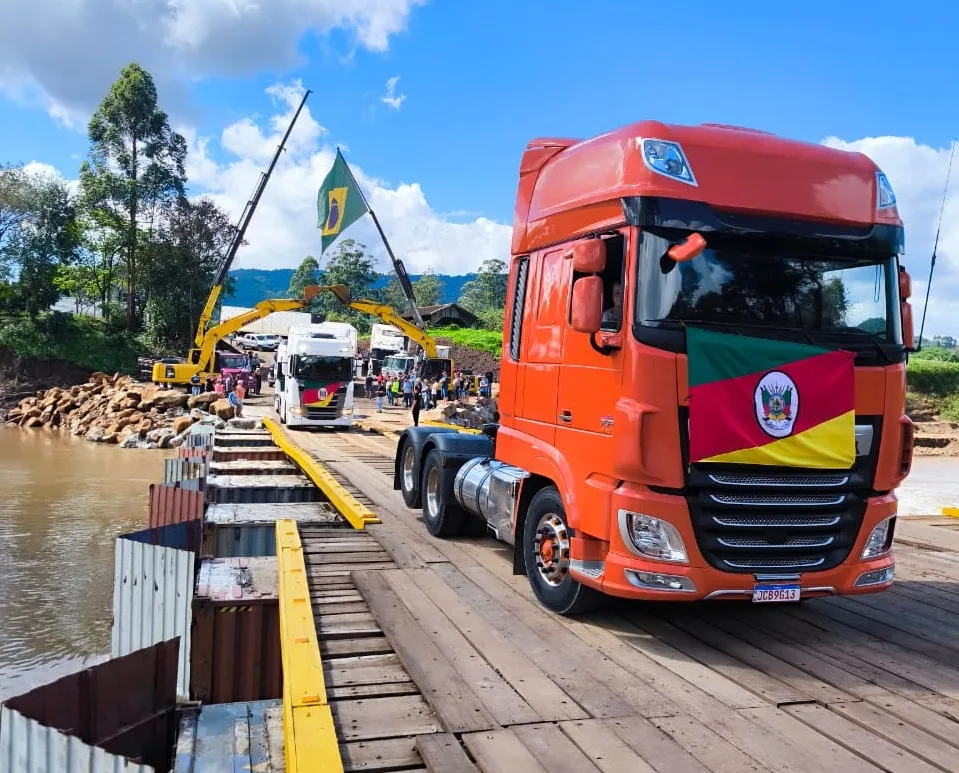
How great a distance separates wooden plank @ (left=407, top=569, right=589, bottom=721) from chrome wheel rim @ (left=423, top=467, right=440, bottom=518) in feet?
6.80

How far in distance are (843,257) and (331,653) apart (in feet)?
13.5

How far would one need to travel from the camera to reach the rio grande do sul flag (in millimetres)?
4797

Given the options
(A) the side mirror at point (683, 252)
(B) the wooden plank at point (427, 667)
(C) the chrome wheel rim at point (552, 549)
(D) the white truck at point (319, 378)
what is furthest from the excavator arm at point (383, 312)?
(A) the side mirror at point (683, 252)

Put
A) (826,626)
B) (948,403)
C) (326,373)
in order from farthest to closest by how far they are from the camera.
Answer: (948,403) < (326,373) < (826,626)

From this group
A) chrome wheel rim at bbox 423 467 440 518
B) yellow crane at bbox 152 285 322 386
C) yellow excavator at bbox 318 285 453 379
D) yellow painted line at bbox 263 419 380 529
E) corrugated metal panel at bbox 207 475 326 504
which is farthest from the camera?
yellow excavator at bbox 318 285 453 379

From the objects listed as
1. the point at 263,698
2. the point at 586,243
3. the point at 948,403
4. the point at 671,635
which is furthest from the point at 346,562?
the point at 948,403

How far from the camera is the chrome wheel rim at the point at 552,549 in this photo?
5617 millimetres

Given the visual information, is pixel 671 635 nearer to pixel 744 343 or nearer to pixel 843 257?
pixel 744 343

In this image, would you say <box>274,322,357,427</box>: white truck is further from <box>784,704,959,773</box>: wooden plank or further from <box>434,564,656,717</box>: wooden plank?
<box>784,704,959,773</box>: wooden plank

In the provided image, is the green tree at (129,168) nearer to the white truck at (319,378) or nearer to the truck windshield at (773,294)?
the white truck at (319,378)

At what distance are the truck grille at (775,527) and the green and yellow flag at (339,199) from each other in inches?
1369

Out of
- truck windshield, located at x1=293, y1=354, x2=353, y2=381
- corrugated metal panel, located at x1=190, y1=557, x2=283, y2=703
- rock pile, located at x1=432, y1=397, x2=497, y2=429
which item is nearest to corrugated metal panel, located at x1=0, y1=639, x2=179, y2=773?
corrugated metal panel, located at x1=190, y1=557, x2=283, y2=703

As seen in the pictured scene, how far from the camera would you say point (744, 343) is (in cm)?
484

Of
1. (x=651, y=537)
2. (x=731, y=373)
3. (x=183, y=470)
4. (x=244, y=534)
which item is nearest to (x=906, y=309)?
(x=731, y=373)
